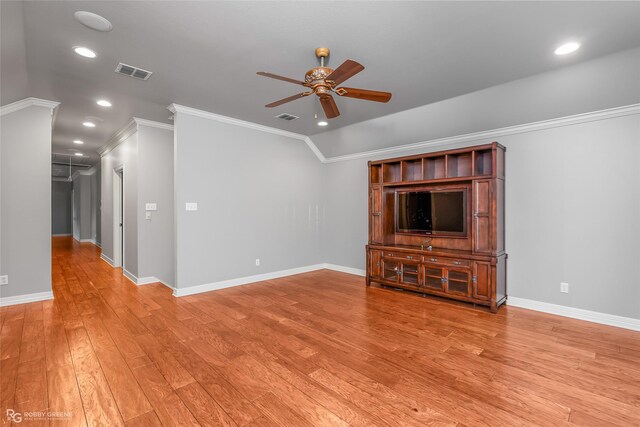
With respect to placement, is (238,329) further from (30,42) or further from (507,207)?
(507,207)

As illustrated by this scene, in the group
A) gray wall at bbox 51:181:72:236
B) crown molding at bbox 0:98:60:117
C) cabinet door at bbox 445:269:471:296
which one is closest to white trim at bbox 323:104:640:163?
cabinet door at bbox 445:269:471:296

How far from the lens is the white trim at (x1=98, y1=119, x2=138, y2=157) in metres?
5.02

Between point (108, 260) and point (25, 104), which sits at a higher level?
point (25, 104)

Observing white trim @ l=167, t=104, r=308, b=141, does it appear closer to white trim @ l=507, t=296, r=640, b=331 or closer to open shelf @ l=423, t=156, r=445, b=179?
open shelf @ l=423, t=156, r=445, b=179

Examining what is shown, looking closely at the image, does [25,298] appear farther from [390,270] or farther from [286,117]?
[390,270]

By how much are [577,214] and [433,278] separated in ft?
6.01

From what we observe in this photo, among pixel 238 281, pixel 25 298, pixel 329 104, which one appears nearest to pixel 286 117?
pixel 329 104

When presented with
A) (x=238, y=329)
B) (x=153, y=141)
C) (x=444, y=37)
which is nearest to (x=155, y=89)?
(x=153, y=141)

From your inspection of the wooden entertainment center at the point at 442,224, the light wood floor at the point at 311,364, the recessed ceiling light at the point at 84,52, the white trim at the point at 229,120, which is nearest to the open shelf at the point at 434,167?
the wooden entertainment center at the point at 442,224

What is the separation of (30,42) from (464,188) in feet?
16.4

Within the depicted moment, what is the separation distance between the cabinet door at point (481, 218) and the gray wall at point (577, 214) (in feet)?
1.34

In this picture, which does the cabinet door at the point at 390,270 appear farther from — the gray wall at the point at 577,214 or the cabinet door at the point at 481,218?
the gray wall at the point at 577,214

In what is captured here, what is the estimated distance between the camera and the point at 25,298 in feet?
12.9

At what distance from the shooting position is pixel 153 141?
5020 millimetres
